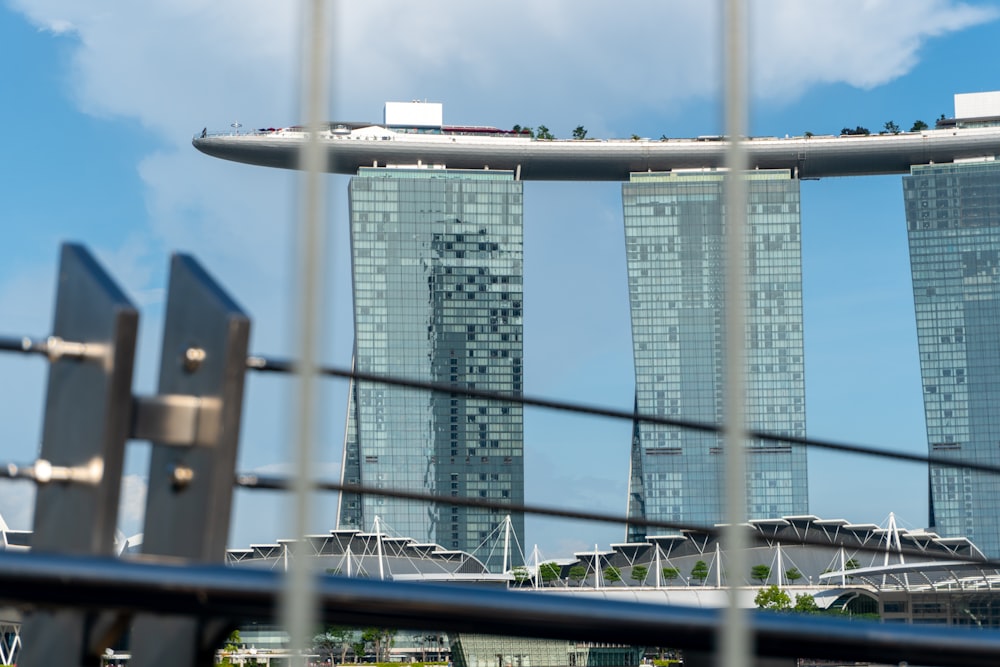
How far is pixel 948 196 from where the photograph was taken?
94125 millimetres

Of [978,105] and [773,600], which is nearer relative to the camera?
[773,600]

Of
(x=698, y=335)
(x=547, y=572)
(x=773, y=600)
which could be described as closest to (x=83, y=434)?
(x=773, y=600)

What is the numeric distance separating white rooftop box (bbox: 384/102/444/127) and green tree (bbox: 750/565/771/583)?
1702 inches

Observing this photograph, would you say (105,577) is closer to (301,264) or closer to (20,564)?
(20,564)

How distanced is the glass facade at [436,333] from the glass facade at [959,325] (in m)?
30.5

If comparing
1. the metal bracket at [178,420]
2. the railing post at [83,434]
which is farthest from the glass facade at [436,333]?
the metal bracket at [178,420]

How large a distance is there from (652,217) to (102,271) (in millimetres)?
95868

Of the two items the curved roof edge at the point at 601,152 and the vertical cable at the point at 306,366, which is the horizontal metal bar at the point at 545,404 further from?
the curved roof edge at the point at 601,152

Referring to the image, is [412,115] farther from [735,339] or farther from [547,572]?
[735,339]

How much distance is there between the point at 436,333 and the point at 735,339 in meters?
95.3

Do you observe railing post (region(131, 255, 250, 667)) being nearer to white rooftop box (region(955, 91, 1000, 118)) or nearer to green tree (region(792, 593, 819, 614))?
green tree (region(792, 593, 819, 614))

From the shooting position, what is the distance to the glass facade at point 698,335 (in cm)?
9531

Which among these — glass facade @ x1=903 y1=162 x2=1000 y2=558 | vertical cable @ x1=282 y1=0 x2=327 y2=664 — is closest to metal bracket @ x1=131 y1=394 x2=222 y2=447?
vertical cable @ x1=282 y1=0 x2=327 y2=664

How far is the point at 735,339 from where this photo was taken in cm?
167
